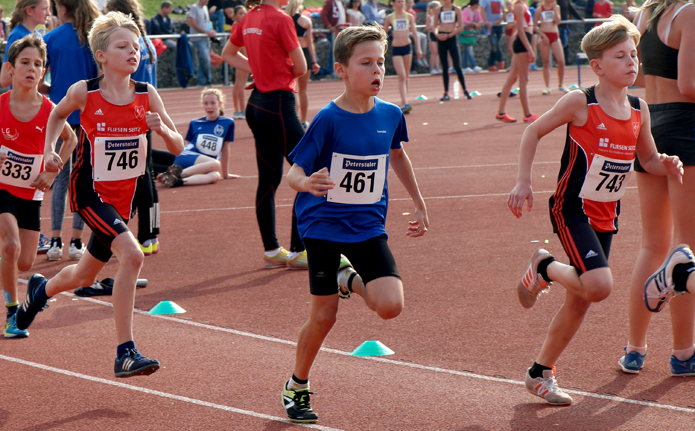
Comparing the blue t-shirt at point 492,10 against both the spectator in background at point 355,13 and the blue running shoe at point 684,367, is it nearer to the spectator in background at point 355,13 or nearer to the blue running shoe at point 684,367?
the spectator in background at point 355,13

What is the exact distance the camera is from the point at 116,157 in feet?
16.1

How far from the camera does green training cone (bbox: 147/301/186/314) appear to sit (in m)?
6.20

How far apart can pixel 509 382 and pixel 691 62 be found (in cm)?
196

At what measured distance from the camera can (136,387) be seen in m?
4.77

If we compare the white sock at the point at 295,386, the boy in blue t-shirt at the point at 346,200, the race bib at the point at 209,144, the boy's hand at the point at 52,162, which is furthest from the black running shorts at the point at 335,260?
the race bib at the point at 209,144

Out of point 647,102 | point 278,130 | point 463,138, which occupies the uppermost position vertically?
point 647,102

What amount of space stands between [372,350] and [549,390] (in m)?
1.31

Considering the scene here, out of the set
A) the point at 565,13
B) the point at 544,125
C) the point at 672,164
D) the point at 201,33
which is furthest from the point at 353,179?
the point at 565,13

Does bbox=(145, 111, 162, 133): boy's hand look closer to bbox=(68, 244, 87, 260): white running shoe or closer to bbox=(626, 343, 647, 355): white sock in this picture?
bbox=(626, 343, 647, 355): white sock

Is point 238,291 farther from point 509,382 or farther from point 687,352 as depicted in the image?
point 687,352

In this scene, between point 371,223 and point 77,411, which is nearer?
point 371,223

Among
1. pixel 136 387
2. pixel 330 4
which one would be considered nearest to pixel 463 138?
pixel 136 387

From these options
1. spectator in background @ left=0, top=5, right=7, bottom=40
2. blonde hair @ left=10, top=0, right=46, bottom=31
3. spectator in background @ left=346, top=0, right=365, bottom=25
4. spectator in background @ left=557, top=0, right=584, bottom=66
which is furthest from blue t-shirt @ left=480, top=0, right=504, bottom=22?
blonde hair @ left=10, top=0, right=46, bottom=31

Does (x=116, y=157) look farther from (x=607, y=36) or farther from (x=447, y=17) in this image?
(x=447, y=17)
